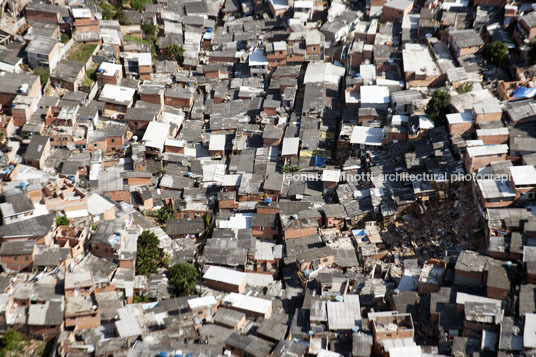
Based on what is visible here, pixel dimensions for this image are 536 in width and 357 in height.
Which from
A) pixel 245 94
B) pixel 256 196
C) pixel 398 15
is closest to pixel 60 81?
pixel 245 94

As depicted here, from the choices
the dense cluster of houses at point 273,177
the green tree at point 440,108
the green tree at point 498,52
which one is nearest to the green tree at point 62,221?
the dense cluster of houses at point 273,177

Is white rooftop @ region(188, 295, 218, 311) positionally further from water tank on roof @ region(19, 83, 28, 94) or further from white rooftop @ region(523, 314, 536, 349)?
water tank on roof @ region(19, 83, 28, 94)

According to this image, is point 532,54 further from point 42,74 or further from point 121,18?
point 42,74

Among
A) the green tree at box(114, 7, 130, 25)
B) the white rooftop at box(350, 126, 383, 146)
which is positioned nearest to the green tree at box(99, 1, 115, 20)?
the green tree at box(114, 7, 130, 25)

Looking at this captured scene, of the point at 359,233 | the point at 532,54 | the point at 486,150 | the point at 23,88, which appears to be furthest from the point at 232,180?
the point at 532,54

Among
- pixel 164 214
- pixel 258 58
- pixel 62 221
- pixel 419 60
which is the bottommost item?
pixel 62 221

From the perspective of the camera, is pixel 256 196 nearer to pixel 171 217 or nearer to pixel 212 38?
pixel 171 217
